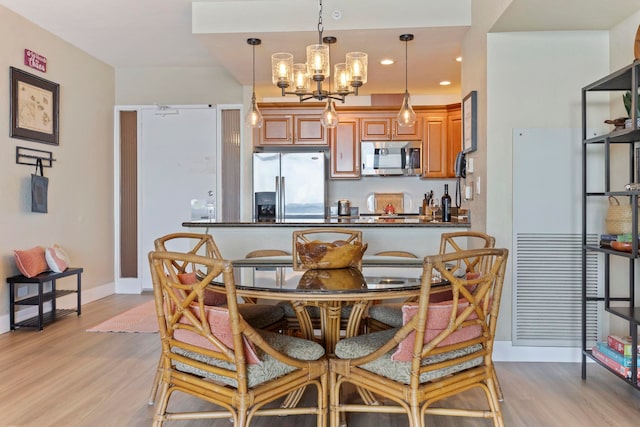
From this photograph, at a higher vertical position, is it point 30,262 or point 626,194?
point 626,194

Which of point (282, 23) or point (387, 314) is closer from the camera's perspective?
point (387, 314)

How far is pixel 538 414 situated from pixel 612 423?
0.33 metres

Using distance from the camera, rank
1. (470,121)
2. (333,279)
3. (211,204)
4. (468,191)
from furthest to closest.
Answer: (211,204), (468,191), (470,121), (333,279)

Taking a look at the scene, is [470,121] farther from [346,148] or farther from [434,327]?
[346,148]

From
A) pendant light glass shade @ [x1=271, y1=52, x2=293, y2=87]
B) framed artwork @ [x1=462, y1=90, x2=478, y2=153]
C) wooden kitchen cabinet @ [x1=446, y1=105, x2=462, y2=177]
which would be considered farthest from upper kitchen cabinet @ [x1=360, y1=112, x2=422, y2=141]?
pendant light glass shade @ [x1=271, y1=52, x2=293, y2=87]

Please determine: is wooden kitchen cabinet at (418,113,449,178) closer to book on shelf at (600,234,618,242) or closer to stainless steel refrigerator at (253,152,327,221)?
stainless steel refrigerator at (253,152,327,221)

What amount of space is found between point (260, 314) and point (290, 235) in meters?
1.17

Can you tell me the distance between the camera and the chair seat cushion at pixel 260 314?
2.48 m

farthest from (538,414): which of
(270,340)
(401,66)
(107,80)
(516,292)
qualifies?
(107,80)

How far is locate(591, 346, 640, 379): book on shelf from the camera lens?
8.27 feet

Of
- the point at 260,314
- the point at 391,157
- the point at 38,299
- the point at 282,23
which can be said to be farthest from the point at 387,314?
the point at 391,157

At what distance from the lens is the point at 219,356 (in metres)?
1.72

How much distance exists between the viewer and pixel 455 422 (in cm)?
226

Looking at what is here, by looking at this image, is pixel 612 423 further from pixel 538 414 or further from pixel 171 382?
pixel 171 382
